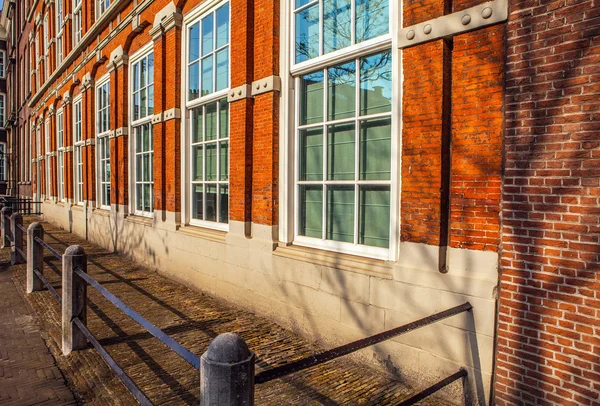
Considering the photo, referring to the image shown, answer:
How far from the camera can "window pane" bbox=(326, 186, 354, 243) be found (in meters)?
5.16

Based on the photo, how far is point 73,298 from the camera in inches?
187

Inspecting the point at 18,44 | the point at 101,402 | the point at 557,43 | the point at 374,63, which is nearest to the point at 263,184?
the point at 374,63

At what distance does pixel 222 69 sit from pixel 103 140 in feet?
26.3

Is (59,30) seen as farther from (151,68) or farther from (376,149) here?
(376,149)

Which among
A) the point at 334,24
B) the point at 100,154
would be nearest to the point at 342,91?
the point at 334,24

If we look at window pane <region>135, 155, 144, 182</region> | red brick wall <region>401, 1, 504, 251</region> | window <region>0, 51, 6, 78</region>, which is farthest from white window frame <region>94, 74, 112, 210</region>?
window <region>0, 51, 6, 78</region>

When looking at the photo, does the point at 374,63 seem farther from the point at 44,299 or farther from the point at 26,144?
the point at 26,144

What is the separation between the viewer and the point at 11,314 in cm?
629

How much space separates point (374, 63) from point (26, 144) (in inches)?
1138

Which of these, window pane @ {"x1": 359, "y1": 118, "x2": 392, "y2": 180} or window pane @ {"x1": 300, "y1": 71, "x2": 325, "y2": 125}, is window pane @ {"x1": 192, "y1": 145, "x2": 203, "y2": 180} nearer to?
window pane @ {"x1": 300, "y1": 71, "x2": 325, "y2": 125}

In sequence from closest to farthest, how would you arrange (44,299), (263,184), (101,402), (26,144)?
1. (101,402)
2. (263,184)
3. (44,299)
4. (26,144)

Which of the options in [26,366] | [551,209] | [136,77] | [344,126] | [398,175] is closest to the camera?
[551,209]

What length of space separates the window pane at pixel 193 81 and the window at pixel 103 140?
579cm

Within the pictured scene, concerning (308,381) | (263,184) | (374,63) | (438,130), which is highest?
(374,63)
